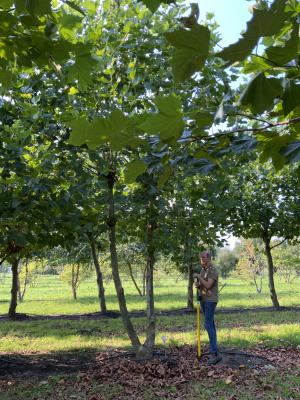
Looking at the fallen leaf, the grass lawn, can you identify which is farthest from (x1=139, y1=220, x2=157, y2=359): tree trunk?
the fallen leaf

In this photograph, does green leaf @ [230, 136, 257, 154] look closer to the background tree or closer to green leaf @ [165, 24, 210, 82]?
green leaf @ [165, 24, 210, 82]

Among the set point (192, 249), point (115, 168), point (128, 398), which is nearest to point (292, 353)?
point (192, 249)

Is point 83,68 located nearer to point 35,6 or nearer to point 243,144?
point 35,6

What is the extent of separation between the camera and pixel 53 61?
4.65ft

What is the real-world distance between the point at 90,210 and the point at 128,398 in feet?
7.54

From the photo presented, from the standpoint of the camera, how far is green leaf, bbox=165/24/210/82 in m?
0.67

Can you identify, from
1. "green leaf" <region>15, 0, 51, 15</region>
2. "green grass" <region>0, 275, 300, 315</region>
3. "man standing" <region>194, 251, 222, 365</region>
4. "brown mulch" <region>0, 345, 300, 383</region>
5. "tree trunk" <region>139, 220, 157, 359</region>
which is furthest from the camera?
"green grass" <region>0, 275, 300, 315</region>

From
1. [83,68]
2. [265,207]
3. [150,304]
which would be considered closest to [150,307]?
[150,304]

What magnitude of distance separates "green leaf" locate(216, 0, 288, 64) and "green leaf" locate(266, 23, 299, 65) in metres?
0.06

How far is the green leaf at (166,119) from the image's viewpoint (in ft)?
2.62

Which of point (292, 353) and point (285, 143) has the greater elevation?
point (285, 143)

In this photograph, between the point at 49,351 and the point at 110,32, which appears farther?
the point at 49,351

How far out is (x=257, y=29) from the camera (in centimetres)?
64

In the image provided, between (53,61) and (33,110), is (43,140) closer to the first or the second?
(33,110)
